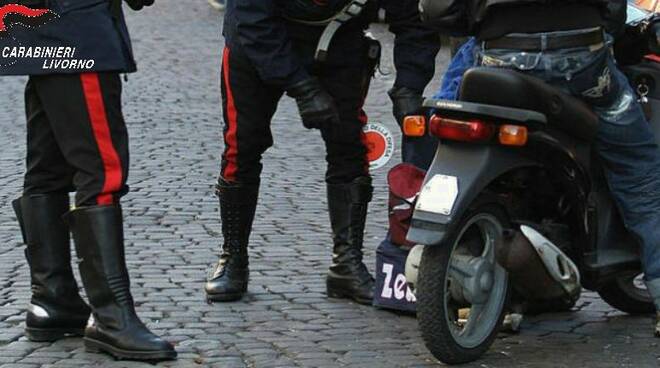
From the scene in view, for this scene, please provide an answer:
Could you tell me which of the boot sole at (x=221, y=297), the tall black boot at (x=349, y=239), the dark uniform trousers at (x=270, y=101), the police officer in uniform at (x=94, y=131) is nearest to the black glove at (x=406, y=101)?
the dark uniform trousers at (x=270, y=101)

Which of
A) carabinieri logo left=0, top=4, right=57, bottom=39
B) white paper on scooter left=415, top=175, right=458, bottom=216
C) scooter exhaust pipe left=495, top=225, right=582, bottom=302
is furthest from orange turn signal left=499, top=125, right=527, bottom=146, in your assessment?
carabinieri logo left=0, top=4, right=57, bottom=39

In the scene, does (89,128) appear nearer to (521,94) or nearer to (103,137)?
(103,137)

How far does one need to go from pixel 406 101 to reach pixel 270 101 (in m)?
0.50

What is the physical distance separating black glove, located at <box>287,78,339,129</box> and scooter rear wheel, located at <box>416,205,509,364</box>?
747 mm

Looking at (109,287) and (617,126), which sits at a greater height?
(617,126)

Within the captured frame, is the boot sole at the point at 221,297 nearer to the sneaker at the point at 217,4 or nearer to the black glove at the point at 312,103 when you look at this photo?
the black glove at the point at 312,103

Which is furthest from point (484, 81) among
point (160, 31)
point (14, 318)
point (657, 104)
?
point (160, 31)

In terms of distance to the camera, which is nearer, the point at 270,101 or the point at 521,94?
the point at 521,94

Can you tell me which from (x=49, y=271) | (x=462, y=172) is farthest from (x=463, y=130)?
(x=49, y=271)

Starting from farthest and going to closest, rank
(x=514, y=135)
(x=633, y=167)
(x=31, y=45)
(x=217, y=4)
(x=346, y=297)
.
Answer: (x=217, y=4) → (x=346, y=297) → (x=633, y=167) → (x=31, y=45) → (x=514, y=135)

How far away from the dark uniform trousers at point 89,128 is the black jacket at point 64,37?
0.18ft

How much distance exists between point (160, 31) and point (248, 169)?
1154 centimetres

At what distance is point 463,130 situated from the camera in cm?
500

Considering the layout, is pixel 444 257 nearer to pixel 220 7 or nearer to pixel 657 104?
pixel 657 104
